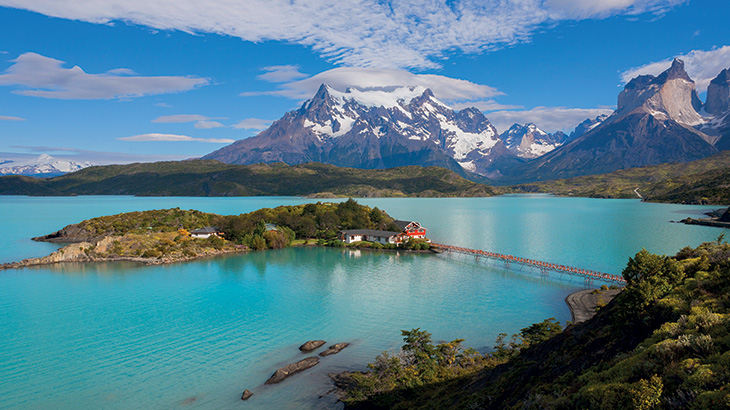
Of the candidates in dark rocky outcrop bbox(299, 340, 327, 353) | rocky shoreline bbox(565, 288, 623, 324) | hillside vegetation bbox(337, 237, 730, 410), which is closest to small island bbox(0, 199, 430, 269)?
rocky shoreline bbox(565, 288, 623, 324)

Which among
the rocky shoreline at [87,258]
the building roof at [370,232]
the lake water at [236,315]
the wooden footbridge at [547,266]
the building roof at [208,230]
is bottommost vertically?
the lake water at [236,315]

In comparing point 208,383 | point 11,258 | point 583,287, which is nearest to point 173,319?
point 208,383

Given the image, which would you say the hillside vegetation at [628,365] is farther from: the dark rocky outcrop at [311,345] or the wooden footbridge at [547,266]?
the wooden footbridge at [547,266]

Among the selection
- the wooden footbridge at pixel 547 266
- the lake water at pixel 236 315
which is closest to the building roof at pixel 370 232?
the lake water at pixel 236 315

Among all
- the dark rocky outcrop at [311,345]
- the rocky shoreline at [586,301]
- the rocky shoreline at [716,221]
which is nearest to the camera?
the dark rocky outcrop at [311,345]

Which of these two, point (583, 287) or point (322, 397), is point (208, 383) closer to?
point (322, 397)

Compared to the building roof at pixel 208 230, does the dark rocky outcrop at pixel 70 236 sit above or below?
below
